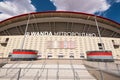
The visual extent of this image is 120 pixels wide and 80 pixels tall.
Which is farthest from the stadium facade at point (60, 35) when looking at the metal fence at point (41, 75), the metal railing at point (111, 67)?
the metal fence at point (41, 75)

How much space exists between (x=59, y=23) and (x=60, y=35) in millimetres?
5044

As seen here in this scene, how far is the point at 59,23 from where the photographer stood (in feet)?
102

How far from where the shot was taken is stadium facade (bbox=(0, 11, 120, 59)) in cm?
2495

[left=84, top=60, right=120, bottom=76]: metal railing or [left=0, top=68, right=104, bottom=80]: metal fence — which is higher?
[left=84, top=60, right=120, bottom=76]: metal railing

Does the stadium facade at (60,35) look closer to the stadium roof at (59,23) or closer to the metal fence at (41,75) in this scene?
the stadium roof at (59,23)

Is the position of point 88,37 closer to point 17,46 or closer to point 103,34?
point 103,34

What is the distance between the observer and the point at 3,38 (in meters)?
27.0

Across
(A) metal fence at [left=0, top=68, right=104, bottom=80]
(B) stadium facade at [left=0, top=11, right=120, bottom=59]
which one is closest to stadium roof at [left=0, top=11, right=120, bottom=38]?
(B) stadium facade at [left=0, top=11, right=120, bottom=59]

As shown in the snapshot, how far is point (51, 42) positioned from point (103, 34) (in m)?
17.8

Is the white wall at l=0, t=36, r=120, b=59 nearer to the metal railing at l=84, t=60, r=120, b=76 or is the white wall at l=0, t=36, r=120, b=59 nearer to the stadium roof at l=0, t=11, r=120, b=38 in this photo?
the stadium roof at l=0, t=11, r=120, b=38

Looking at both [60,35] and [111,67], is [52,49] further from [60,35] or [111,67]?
[111,67]

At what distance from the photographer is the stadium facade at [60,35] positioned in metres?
25.0

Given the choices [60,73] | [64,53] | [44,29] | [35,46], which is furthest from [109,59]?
[44,29]

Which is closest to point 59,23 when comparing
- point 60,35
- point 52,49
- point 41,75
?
point 60,35
